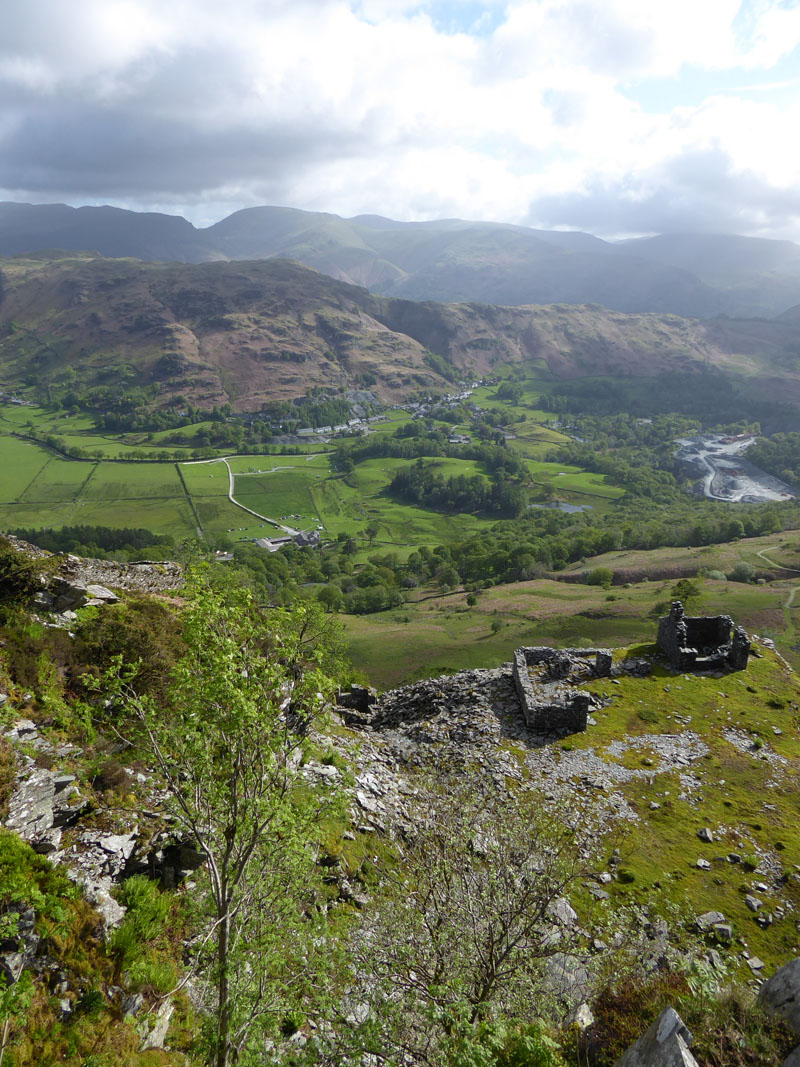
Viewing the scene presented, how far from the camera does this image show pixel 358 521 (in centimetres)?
19462

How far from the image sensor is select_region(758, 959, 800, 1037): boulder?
30.4 ft

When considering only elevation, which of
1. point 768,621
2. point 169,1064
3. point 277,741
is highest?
point 277,741

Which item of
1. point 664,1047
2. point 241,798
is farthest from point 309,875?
point 664,1047

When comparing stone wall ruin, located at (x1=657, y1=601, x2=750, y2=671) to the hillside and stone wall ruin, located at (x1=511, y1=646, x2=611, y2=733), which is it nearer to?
stone wall ruin, located at (x1=511, y1=646, x2=611, y2=733)

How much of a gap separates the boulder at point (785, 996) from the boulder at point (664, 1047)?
1990 mm

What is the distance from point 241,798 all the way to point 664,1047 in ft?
28.2

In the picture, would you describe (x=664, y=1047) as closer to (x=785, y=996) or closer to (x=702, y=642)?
(x=785, y=996)

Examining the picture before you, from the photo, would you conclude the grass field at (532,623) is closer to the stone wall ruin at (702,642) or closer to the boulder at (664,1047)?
the stone wall ruin at (702,642)

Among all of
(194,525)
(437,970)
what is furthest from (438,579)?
(437,970)

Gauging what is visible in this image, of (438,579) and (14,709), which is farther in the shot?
(438,579)

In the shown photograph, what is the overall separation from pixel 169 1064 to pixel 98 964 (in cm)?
245

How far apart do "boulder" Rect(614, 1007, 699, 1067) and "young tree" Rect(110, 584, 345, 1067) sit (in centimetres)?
604

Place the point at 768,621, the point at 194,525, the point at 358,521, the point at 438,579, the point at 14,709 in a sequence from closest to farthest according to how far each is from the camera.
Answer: the point at 14,709
the point at 768,621
the point at 438,579
the point at 194,525
the point at 358,521

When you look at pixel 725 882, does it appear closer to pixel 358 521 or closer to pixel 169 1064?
pixel 169 1064
